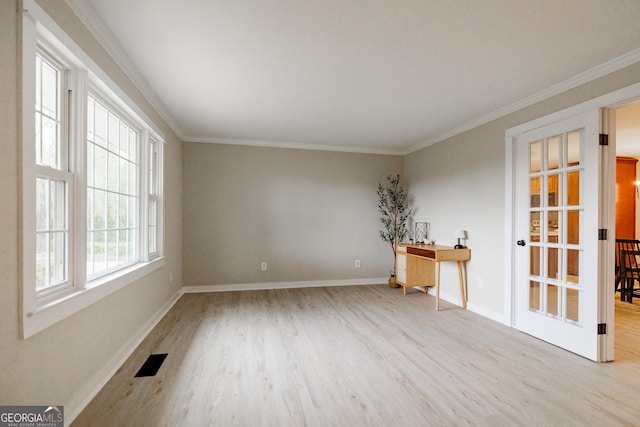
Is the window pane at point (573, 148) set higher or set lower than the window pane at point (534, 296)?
higher

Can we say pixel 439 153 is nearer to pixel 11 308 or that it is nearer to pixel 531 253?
pixel 531 253

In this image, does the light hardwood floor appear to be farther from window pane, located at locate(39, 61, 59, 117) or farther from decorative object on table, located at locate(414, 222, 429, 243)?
window pane, located at locate(39, 61, 59, 117)

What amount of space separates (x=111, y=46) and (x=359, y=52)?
5.95 feet

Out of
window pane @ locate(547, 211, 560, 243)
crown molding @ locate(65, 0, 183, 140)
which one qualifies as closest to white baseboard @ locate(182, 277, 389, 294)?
crown molding @ locate(65, 0, 183, 140)

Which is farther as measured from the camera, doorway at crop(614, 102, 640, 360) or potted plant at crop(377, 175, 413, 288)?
potted plant at crop(377, 175, 413, 288)

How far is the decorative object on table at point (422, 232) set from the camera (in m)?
4.80

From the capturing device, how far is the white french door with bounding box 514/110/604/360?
251 cm

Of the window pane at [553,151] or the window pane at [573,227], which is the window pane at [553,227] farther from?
the window pane at [553,151]

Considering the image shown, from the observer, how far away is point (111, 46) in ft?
6.93

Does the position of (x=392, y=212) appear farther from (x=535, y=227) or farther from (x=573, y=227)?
(x=573, y=227)

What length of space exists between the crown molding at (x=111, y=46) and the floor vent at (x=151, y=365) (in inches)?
93.9

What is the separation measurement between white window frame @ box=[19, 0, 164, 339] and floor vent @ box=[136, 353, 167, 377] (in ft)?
2.14

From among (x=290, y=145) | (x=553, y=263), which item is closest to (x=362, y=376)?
(x=553, y=263)

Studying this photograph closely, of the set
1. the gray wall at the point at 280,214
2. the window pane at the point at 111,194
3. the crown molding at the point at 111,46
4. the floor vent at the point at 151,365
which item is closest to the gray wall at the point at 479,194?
the gray wall at the point at 280,214
